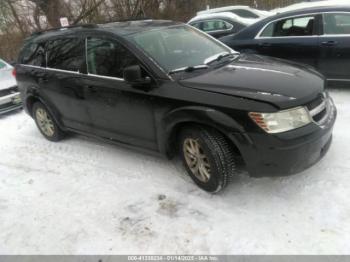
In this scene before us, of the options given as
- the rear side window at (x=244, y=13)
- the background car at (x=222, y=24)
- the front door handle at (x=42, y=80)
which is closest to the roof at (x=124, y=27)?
the front door handle at (x=42, y=80)

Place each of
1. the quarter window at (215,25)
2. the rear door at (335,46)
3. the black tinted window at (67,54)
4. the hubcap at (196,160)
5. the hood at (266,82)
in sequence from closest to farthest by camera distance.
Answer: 1. the hood at (266,82)
2. the hubcap at (196,160)
3. the black tinted window at (67,54)
4. the rear door at (335,46)
5. the quarter window at (215,25)

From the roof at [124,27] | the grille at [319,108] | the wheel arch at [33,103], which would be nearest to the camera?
the grille at [319,108]

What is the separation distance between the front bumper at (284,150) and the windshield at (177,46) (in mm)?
1263

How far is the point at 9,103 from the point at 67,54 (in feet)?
10.8

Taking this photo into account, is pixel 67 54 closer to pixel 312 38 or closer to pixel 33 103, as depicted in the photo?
pixel 33 103

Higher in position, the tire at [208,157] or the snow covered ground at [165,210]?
the tire at [208,157]

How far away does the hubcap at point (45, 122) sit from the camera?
5414mm

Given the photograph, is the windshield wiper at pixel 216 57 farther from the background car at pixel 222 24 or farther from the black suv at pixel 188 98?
the background car at pixel 222 24

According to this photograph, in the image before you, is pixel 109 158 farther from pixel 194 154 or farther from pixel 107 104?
pixel 194 154

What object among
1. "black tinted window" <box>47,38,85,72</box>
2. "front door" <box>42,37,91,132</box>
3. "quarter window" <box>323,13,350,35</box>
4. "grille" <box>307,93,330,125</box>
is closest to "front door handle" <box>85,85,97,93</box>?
"front door" <box>42,37,91,132</box>

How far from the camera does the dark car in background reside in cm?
568

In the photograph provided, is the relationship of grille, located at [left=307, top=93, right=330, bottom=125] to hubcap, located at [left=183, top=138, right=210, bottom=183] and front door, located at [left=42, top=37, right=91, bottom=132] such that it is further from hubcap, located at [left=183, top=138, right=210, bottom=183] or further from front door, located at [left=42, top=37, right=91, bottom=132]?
front door, located at [left=42, top=37, right=91, bottom=132]

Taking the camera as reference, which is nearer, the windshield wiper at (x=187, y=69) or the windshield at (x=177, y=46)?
the windshield wiper at (x=187, y=69)

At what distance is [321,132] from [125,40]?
225cm
